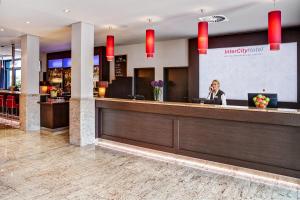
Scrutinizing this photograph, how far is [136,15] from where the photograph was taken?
5043mm

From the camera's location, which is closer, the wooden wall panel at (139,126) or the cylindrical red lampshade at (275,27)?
the cylindrical red lampshade at (275,27)

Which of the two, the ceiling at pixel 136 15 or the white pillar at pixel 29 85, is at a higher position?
the ceiling at pixel 136 15

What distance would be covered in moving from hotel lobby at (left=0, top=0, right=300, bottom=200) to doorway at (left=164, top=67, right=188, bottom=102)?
35 mm

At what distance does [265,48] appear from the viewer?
6355mm

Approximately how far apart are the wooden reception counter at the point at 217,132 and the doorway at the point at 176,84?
123 inches

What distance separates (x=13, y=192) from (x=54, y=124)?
4271 millimetres

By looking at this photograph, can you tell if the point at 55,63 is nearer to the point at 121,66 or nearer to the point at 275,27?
the point at 121,66

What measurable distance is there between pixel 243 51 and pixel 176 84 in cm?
243

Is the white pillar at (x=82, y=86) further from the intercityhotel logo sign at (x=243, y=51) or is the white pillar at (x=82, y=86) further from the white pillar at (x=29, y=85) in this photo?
the intercityhotel logo sign at (x=243, y=51)

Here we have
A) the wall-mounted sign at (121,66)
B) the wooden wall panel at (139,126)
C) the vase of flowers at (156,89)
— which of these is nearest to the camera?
the wooden wall panel at (139,126)

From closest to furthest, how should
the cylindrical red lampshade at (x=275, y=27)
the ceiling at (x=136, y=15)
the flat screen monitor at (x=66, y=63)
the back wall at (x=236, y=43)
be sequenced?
the cylindrical red lampshade at (x=275, y=27) < the ceiling at (x=136, y=15) < the back wall at (x=236, y=43) < the flat screen monitor at (x=66, y=63)

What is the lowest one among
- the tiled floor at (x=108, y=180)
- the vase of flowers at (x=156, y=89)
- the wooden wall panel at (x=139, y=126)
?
the tiled floor at (x=108, y=180)

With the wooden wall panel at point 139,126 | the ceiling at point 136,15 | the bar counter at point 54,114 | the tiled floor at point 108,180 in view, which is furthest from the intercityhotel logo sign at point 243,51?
the bar counter at point 54,114

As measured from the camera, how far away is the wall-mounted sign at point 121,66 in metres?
9.04
